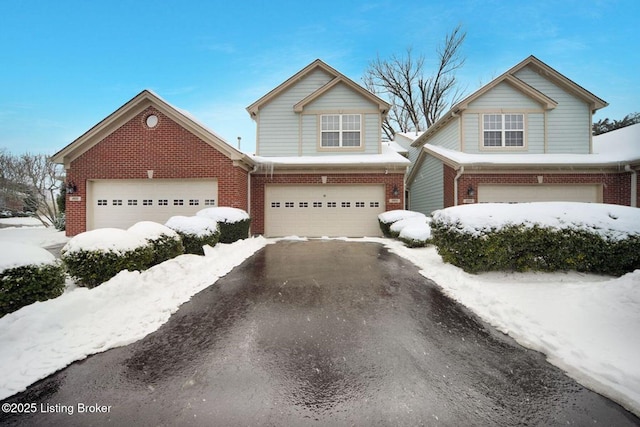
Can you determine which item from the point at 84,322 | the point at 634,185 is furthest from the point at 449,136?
the point at 84,322

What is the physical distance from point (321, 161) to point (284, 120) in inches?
129

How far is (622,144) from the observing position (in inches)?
504

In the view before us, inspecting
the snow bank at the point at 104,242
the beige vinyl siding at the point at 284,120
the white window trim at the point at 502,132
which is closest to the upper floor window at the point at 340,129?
the beige vinyl siding at the point at 284,120

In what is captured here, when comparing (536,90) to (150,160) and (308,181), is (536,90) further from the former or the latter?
(150,160)

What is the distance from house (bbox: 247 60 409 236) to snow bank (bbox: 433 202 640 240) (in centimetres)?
660

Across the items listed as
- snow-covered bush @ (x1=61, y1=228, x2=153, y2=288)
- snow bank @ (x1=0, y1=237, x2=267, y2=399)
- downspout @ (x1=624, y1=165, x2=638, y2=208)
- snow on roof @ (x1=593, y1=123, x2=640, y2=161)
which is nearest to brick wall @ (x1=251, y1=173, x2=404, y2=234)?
snow bank @ (x1=0, y1=237, x2=267, y2=399)

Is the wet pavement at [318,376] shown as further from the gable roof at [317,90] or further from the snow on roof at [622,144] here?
the snow on roof at [622,144]

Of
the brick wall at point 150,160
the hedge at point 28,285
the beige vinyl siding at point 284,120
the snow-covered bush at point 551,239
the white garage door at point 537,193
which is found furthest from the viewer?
the beige vinyl siding at point 284,120

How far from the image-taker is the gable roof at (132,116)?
1052cm

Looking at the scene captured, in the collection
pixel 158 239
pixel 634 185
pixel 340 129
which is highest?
pixel 340 129

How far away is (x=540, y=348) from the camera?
9.18 ft

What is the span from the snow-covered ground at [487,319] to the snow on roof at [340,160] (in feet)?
24.3

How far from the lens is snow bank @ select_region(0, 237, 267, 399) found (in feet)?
8.01

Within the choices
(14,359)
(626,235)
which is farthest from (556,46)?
(14,359)
